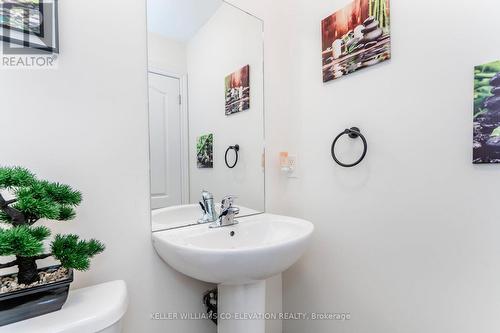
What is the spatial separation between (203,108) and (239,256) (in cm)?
77

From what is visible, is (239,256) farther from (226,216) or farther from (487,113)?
(487,113)

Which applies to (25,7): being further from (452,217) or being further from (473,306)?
(473,306)

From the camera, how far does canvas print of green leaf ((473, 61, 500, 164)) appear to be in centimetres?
76

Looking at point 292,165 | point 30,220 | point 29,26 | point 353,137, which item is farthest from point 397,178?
point 29,26

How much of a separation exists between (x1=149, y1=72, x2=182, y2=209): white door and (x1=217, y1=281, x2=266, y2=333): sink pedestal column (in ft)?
1.54

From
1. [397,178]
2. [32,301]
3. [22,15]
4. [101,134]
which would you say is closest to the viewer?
[32,301]

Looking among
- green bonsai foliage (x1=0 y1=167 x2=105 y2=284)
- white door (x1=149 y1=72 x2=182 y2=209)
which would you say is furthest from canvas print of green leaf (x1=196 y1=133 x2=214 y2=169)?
green bonsai foliage (x1=0 y1=167 x2=105 y2=284)

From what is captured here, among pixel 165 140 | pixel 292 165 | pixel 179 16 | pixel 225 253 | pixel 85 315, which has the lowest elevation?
pixel 85 315

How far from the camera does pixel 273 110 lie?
4.75 ft

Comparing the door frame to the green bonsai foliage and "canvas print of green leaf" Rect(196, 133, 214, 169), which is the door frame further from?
the green bonsai foliage

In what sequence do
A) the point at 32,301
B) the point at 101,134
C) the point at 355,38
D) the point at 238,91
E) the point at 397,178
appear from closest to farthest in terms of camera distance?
the point at 32,301, the point at 101,134, the point at 397,178, the point at 355,38, the point at 238,91

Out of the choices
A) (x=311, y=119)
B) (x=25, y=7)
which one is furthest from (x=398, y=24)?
(x=25, y=7)

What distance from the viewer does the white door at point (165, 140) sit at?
1.01 metres

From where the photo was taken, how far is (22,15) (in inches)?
28.8
